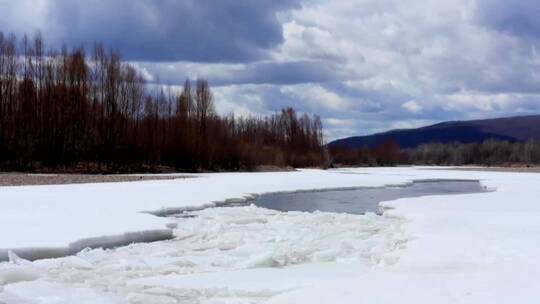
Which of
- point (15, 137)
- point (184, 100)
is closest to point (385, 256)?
point (15, 137)

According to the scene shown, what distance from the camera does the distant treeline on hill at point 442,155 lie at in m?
98.5

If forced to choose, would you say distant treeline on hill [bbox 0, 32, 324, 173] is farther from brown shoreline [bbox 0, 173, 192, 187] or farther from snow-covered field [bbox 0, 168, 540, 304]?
snow-covered field [bbox 0, 168, 540, 304]

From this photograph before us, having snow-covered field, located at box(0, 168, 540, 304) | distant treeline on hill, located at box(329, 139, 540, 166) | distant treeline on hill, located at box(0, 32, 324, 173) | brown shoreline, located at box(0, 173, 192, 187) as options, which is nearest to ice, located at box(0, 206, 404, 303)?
snow-covered field, located at box(0, 168, 540, 304)

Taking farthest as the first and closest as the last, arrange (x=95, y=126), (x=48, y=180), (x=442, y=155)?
(x=442, y=155) < (x=95, y=126) < (x=48, y=180)

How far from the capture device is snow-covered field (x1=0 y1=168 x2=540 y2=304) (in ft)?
24.5

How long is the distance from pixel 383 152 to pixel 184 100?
54.1 meters

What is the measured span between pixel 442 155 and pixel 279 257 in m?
125

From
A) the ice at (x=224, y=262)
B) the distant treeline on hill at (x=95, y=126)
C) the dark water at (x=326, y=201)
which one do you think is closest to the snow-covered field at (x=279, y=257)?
the ice at (x=224, y=262)

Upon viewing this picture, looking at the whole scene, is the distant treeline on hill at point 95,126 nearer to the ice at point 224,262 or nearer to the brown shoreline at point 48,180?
the brown shoreline at point 48,180

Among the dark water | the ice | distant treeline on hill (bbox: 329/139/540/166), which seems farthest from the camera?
distant treeline on hill (bbox: 329/139/540/166)

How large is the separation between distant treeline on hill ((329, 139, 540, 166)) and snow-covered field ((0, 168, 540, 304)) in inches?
3126

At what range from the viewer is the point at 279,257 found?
32.4 feet

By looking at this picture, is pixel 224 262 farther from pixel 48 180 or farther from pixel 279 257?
pixel 48 180

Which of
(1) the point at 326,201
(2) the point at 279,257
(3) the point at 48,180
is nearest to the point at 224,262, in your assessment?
(2) the point at 279,257
